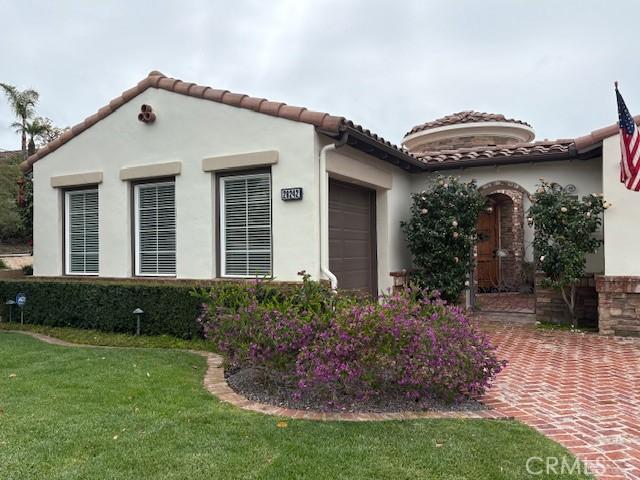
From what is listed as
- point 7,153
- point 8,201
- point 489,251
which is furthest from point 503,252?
point 7,153

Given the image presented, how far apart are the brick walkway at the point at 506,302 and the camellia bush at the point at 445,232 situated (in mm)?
2242

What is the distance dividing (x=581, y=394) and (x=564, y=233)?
14.9 feet

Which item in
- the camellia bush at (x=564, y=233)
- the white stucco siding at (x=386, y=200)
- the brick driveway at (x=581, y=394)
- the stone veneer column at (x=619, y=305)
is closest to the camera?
the brick driveway at (x=581, y=394)

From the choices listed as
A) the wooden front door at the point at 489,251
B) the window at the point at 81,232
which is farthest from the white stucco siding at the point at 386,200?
the wooden front door at the point at 489,251

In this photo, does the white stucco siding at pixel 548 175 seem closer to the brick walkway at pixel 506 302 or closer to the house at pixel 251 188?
the house at pixel 251 188

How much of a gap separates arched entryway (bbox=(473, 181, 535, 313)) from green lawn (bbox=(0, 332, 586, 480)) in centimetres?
1176

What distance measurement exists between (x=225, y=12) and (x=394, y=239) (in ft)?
22.5

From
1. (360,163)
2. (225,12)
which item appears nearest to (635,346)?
(360,163)

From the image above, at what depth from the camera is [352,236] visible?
32.6 feet

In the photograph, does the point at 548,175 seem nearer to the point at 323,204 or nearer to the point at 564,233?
the point at 564,233

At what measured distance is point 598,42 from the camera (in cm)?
1231

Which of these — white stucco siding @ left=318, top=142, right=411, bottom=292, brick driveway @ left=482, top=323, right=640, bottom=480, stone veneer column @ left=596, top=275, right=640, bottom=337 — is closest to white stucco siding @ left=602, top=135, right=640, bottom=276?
stone veneer column @ left=596, top=275, right=640, bottom=337

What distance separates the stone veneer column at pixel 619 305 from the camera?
8.38 meters

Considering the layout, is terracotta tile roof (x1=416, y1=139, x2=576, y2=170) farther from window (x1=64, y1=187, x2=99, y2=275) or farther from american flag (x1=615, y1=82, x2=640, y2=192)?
window (x1=64, y1=187, x2=99, y2=275)
